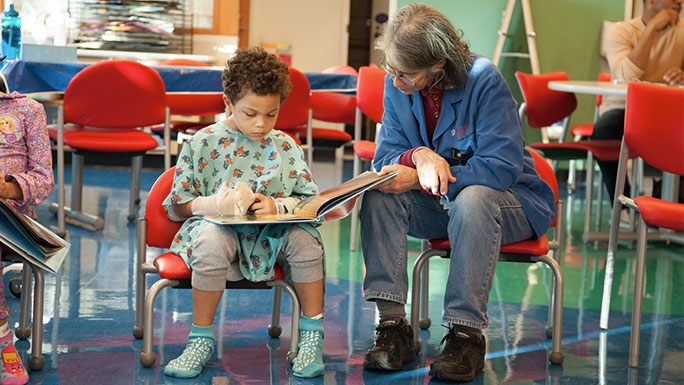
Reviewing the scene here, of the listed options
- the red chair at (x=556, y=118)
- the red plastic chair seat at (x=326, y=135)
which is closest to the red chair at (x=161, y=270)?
the red plastic chair seat at (x=326, y=135)

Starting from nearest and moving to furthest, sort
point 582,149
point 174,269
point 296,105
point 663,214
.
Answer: point 174,269 < point 663,214 < point 296,105 < point 582,149

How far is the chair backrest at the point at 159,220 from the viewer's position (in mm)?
2076

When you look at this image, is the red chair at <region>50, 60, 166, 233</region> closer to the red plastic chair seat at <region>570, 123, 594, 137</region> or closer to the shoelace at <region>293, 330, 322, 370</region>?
the shoelace at <region>293, 330, 322, 370</region>

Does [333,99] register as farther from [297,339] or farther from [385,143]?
[297,339]

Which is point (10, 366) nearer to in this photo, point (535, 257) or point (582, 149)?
point (535, 257)

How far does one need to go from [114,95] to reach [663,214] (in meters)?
2.42

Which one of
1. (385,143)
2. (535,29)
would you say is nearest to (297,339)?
(385,143)

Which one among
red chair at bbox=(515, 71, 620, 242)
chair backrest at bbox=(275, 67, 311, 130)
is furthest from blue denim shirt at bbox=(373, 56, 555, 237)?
red chair at bbox=(515, 71, 620, 242)

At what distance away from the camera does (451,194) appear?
207cm

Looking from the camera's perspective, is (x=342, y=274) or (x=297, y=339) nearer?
(x=297, y=339)

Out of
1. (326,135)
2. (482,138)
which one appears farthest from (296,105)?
(482,138)

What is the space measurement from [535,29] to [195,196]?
474 centimetres

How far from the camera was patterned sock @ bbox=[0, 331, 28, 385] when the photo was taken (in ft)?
6.18

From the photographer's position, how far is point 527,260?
2.14 meters
